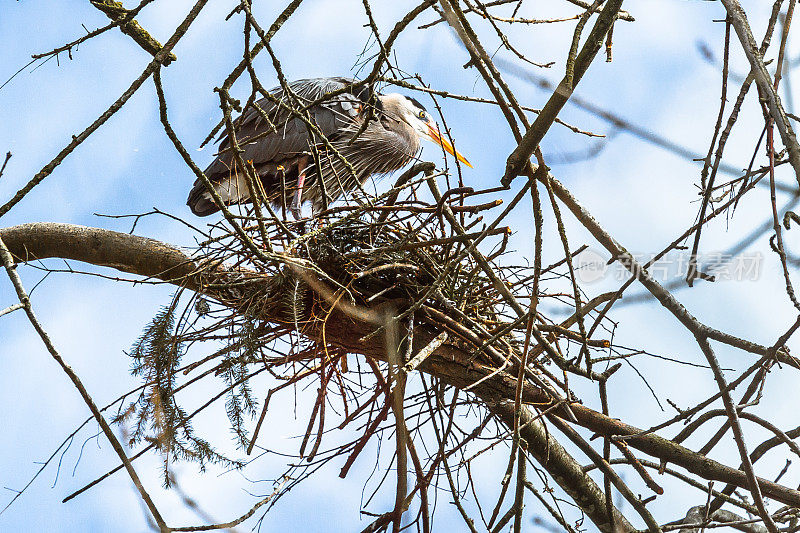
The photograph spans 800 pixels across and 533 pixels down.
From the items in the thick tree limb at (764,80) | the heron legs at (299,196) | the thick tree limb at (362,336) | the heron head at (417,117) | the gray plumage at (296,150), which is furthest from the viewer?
the heron head at (417,117)

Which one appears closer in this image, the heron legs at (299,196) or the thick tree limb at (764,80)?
the thick tree limb at (764,80)

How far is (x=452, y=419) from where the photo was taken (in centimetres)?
208

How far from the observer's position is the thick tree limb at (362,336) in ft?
6.41

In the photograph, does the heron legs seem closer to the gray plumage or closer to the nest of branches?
the gray plumage

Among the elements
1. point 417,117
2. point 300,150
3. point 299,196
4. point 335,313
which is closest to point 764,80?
point 335,313

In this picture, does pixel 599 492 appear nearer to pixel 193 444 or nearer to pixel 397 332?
pixel 397 332

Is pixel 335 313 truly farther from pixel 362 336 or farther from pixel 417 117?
pixel 417 117

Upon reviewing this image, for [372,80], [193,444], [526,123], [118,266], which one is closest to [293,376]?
[193,444]

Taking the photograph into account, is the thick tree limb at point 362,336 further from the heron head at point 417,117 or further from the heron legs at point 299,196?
the heron head at point 417,117

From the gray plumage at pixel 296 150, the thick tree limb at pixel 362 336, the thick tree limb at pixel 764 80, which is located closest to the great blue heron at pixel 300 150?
the gray plumage at pixel 296 150

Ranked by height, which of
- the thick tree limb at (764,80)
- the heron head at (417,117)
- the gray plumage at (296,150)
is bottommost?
the thick tree limb at (764,80)

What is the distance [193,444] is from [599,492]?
118cm

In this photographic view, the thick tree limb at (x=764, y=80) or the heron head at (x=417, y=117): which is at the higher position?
the heron head at (x=417, y=117)

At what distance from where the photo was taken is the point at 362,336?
2.05 m
